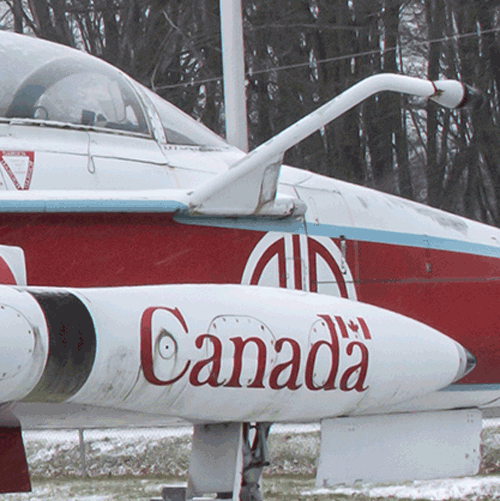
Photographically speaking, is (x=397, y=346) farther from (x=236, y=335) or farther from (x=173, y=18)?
(x=173, y=18)

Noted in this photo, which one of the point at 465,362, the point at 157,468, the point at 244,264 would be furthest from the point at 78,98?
the point at 157,468

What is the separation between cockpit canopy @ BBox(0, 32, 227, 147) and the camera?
13.0 ft

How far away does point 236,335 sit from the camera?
11.0ft

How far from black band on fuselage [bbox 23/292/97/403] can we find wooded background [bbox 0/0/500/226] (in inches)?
584

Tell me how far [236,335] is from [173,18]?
50.7ft

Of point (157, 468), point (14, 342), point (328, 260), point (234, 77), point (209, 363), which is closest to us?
point (14, 342)

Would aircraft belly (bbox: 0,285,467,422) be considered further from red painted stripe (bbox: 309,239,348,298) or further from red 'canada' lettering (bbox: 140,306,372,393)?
red painted stripe (bbox: 309,239,348,298)

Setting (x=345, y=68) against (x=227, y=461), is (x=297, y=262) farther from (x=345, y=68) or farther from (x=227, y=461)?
(x=345, y=68)

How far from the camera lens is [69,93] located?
408cm

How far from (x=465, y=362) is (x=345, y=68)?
14035 millimetres

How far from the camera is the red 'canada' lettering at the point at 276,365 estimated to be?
3.14m

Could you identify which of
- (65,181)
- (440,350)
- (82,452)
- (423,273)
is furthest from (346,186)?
(82,452)

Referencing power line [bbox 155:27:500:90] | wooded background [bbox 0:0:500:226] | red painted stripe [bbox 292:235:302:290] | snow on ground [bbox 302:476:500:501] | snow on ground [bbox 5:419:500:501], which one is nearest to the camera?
red painted stripe [bbox 292:235:302:290]

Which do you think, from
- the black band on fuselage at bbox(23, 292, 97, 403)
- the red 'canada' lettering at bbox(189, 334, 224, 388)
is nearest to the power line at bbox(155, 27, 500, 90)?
the red 'canada' lettering at bbox(189, 334, 224, 388)
